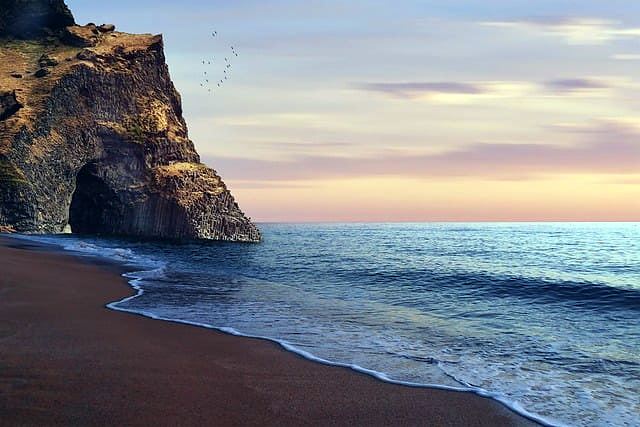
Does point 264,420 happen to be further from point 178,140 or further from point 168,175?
point 178,140

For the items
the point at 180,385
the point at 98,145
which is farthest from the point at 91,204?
the point at 180,385

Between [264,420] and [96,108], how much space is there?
6657 cm

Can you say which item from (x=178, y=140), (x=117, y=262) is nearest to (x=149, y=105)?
(x=178, y=140)

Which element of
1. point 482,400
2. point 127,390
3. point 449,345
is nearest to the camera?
point 127,390

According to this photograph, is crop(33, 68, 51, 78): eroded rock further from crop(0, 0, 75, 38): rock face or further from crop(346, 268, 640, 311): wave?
crop(346, 268, 640, 311): wave

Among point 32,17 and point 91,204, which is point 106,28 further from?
point 91,204

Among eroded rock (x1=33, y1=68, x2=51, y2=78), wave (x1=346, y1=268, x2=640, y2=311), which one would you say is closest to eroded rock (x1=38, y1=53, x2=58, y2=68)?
eroded rock (x1=33, y1=68, x2=51, y2=78)

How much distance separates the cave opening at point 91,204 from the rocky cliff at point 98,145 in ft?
0.43

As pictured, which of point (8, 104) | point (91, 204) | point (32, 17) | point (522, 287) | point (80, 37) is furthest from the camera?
point (32, 17)

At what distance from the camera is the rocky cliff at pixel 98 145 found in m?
58.5

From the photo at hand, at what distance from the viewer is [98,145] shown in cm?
6481

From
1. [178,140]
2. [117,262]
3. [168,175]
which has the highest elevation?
[178,140]

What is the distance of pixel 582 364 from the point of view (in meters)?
11.0

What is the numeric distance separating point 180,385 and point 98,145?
6219 centimetres
